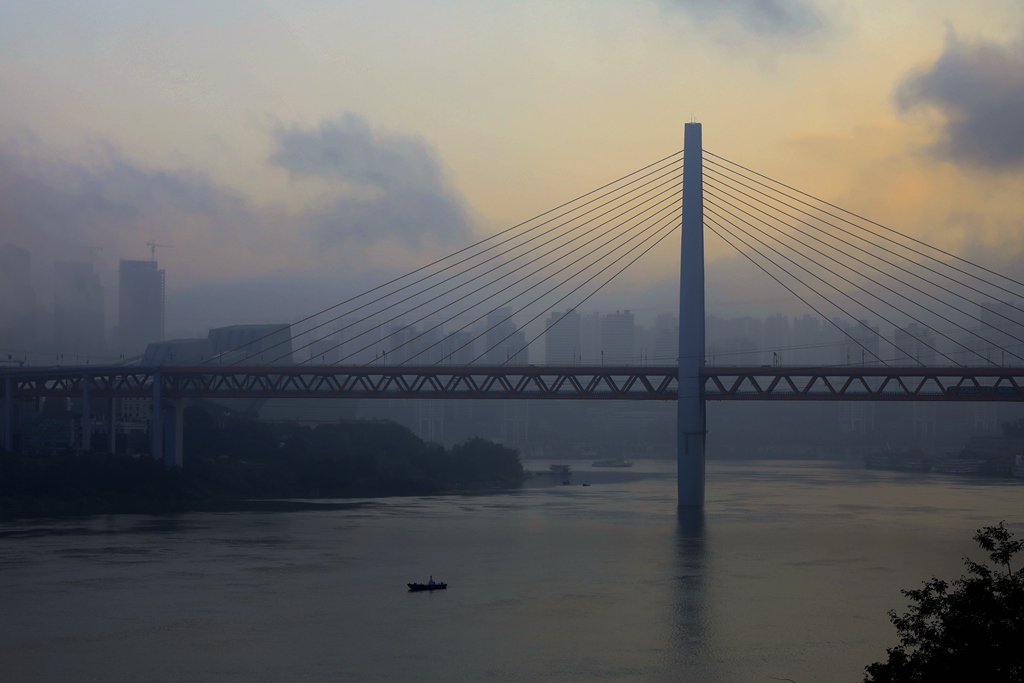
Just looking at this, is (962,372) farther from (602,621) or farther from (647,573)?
(602,621)

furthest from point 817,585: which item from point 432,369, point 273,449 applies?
point 273,449

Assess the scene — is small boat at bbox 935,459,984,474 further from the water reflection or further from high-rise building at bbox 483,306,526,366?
the water reflection

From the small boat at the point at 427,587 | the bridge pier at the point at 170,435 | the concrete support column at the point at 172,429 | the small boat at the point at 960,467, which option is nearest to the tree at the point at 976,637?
the small boat at the point at 427,587

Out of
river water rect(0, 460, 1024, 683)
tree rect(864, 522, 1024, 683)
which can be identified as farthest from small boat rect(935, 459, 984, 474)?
tree rect(864, 522, 1024, 683)

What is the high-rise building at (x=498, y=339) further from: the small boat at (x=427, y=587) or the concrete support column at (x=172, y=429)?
the small boat at (x=427, y=587)

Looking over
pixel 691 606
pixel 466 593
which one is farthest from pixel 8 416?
pixel 691 606

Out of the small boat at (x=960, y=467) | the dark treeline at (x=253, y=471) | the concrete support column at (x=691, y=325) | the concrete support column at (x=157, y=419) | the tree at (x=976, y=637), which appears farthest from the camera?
the small boat at (x=960, y=467)

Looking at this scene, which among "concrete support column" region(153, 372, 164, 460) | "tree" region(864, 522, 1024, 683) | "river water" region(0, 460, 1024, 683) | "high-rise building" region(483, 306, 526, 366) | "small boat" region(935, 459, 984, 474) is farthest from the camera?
"high-rise building" region(483, 306, 526, 366)
